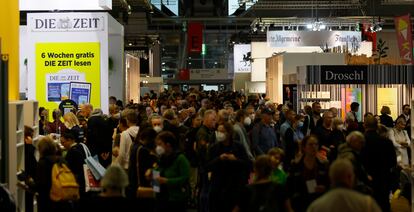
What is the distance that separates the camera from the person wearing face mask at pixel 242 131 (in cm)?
910

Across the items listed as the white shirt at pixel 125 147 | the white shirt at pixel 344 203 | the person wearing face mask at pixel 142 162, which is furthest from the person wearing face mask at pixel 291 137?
the white shirt at pixel 344 203

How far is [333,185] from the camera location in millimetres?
4867

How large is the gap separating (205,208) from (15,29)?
345cm

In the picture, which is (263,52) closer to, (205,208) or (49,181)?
(205,208)

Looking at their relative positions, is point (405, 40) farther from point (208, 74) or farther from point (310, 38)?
point (208, 74)

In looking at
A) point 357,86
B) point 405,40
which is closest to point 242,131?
point 357,86

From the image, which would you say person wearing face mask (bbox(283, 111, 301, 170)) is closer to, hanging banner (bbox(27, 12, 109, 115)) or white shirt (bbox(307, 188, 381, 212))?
hanging banner (bbox(27, 12, 109, 115))

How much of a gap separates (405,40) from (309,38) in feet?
18.4

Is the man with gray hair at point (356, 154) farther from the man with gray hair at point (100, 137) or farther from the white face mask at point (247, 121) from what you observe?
the man with gray hair at point (100, 137)

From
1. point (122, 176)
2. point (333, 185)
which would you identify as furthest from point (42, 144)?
point (333, 185)

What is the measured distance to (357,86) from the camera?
57.9 feet

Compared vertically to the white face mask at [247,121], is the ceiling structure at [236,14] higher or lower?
higher

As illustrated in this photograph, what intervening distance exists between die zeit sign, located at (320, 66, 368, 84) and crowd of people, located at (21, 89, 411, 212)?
5.29 meters

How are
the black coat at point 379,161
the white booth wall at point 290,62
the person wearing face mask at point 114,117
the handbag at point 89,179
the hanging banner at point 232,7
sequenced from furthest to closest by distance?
the hanging banner at point 232,7
the white booth wall at point 290,62
the person wearing face mask at point 114,117
the handbag at point 89,179
the black coat at point 379,161
